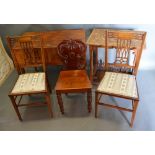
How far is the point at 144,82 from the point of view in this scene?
7.95 feet

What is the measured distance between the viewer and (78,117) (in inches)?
79.2

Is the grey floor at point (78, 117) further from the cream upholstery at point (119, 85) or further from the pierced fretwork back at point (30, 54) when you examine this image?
the pierced fretwork back at point (30, 54)

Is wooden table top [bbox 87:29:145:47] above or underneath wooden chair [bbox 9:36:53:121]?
above

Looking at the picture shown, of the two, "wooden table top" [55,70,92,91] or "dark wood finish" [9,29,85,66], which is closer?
"wooden table top" [55,70,92,91]

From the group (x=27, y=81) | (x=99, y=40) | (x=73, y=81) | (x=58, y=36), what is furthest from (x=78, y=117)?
(x=58, y=36)

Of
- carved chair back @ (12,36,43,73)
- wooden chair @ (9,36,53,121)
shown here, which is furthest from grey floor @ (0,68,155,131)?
carved chair back @ (12,36,43,73)

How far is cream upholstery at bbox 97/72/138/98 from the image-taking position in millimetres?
1703

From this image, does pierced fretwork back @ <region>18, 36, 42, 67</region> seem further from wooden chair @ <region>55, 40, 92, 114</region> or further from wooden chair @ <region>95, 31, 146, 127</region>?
wooden chair @ <region>95, 31, 146, 127</region>

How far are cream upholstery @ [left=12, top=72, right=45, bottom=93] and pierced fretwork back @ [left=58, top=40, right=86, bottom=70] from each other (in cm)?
34

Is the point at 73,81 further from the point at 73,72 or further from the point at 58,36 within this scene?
the point at 58,36

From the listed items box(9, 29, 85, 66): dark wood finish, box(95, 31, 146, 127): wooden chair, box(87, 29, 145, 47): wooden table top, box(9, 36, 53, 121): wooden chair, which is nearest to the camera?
box(95, 31, 146, 127): wooden chair

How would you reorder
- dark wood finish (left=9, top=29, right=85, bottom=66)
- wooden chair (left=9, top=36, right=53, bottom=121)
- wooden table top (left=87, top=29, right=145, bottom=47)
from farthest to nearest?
1. dark wood finish (left=9, top=29, right=85, bottom=66)
2. wooden table top (left=87, top=29, right=145, bottom=47)
3. wooden chair (left=9, top=36, right=53, bottom=121)

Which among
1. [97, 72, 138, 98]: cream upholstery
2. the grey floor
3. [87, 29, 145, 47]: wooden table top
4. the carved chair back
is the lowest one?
the grey floor
